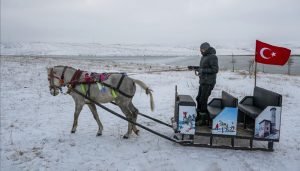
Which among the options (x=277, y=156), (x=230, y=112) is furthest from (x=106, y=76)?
(x=277, y=156)

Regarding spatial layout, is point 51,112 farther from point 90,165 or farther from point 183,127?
point 183,127

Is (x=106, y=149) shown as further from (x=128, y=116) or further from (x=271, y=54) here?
(x=271, y=54)

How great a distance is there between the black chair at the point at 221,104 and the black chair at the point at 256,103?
0.56 meters

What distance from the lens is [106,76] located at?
8.05 meters

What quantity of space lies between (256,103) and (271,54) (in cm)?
160

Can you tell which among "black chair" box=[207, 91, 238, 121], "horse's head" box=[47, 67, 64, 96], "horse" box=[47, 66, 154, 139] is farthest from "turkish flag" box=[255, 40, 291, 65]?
"horse's head" box=[47, 67, 64, 96]

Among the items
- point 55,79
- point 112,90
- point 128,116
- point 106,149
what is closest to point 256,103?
point 128,116

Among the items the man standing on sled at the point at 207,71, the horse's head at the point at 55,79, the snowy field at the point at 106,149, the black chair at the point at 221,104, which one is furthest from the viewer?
the horse's head at the point at 55,79

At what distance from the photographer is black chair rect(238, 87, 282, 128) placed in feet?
22.5

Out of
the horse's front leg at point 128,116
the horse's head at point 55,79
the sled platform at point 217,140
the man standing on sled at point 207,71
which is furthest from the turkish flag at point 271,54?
the horse's head at point 55,79

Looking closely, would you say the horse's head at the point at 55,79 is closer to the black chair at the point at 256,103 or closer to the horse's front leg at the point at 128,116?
the horse's front leg at the point at 128,116

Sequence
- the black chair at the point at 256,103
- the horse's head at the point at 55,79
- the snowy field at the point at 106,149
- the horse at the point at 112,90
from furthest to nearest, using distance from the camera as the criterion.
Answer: the horse's head at the point at 55,79 → the horse at the point at 112,90 → the black chair at the point at 256,103 → the snowy field at the point at 106,149

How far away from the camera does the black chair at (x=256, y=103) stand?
22.5ft

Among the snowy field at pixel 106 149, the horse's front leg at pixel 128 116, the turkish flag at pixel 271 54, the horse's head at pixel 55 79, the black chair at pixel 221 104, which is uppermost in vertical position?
the turkish flag at pixel 271 54
